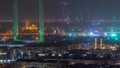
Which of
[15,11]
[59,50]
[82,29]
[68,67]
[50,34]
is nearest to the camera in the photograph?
[68,67]

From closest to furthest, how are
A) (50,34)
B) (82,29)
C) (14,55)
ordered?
1. (14,55)
2. (50,34)
3. (82,29)

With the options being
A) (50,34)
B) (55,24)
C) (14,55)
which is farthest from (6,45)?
(55,24)

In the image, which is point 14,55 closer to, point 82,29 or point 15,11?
point 15,11

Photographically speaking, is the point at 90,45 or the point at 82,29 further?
the point at 82,29

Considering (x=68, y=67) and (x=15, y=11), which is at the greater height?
(x=15, y=11)

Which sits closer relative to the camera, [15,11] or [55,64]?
[55,64]

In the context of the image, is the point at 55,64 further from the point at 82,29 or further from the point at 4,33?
the point at 82,29

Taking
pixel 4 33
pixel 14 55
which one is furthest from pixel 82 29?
pixel 14 55

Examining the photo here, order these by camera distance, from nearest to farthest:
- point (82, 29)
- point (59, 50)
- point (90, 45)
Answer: point (59, 50) → point (90, 45) → point (82, 29)

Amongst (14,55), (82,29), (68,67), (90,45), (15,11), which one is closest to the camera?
(68,67)
